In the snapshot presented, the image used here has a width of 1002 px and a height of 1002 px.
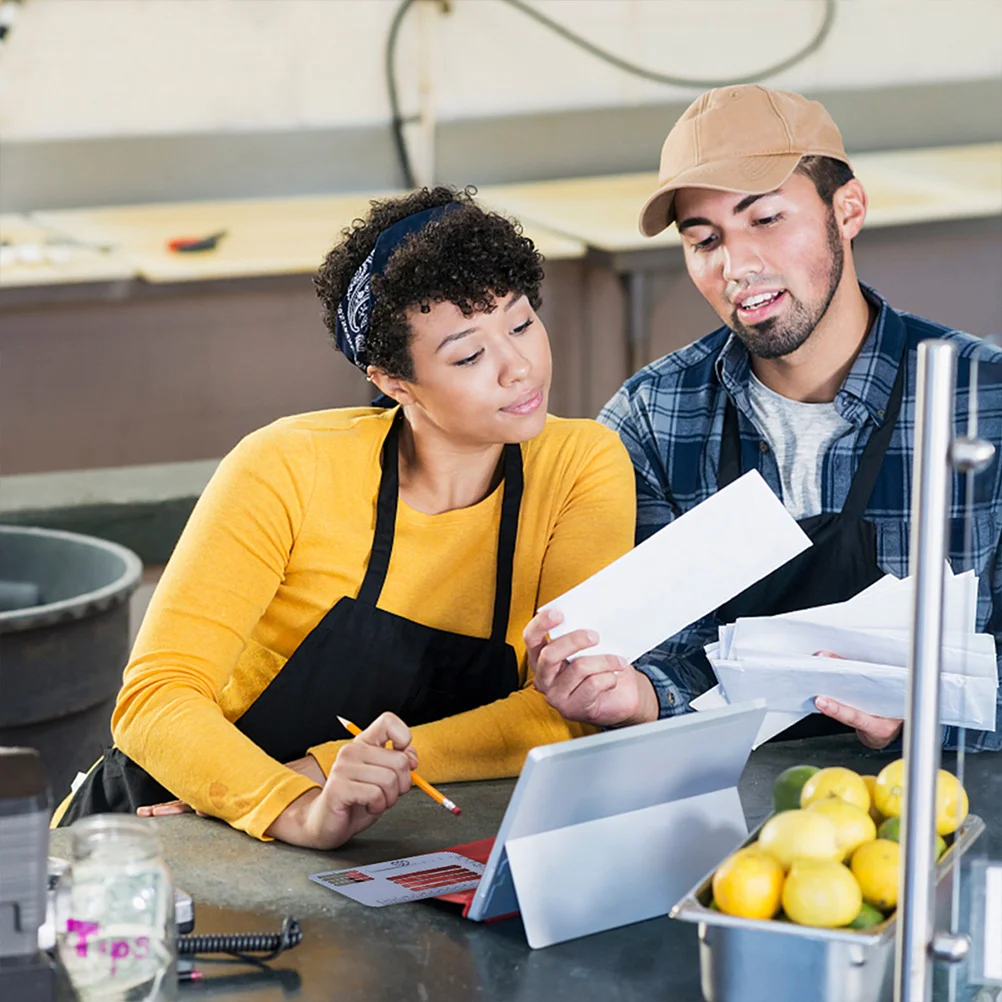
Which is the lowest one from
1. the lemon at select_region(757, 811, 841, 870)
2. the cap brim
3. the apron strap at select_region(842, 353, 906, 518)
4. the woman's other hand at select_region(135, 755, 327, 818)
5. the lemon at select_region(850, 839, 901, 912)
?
the woman's other hand at select_region(135, 755, 327, 818)

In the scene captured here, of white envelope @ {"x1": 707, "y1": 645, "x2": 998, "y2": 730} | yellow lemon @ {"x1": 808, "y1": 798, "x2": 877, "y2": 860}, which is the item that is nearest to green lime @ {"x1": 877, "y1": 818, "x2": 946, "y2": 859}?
yellow lemon @ {"x1": 808, "y1": 798, "x2": 877, "y2": 860}

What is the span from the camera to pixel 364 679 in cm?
180

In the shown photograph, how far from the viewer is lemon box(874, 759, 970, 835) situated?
3.84 ft

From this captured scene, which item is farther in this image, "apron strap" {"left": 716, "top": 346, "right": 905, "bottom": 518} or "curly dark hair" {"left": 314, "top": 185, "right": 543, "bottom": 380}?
"apron strap" {"left": 716, "top": 346, "right": 905, "bottom": 518}

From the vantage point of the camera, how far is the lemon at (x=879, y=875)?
3.64 ft

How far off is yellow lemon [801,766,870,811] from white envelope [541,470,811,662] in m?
0.37

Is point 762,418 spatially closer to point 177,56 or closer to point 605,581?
point 605,581

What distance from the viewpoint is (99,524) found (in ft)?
11.0

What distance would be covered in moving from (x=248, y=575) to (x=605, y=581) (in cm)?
42

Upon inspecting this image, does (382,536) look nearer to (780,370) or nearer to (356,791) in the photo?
(356,791)

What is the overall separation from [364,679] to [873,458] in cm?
65

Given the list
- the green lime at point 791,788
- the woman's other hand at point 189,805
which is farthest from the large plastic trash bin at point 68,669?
the green lime at point 791,788

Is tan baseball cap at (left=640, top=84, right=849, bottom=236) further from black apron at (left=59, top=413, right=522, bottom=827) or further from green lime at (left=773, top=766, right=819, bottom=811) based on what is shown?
green lime at (left=773, top=766, right=819, bottom=811)

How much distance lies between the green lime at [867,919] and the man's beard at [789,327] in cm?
100
